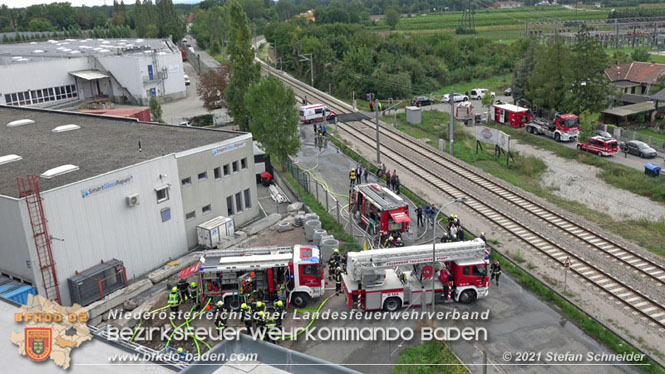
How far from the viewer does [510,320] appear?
23797mm

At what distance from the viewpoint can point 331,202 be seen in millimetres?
39031

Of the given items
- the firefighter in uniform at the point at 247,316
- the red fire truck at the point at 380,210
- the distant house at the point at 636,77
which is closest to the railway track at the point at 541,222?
the red fire truck at the point at 380,210

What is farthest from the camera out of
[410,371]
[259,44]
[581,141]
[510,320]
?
[259,44]

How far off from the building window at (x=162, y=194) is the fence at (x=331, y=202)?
10.4 m

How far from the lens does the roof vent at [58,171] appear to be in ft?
88.7

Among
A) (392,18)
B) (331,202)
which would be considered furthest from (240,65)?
(392,18)

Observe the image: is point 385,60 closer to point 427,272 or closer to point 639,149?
point 639,149

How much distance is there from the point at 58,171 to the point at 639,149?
45833 mm

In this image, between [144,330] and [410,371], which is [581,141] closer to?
[410,371]

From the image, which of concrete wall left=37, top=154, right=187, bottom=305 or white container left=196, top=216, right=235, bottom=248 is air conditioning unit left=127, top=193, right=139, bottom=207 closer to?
concrete wall left=37, top=154, right=187, bottom=305

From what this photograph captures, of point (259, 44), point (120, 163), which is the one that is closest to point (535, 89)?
point (120, 163)

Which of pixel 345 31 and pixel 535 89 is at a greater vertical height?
pixel 345 31

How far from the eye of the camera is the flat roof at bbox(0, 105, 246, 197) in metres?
28.4

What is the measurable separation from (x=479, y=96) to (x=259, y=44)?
7737 centimetres
